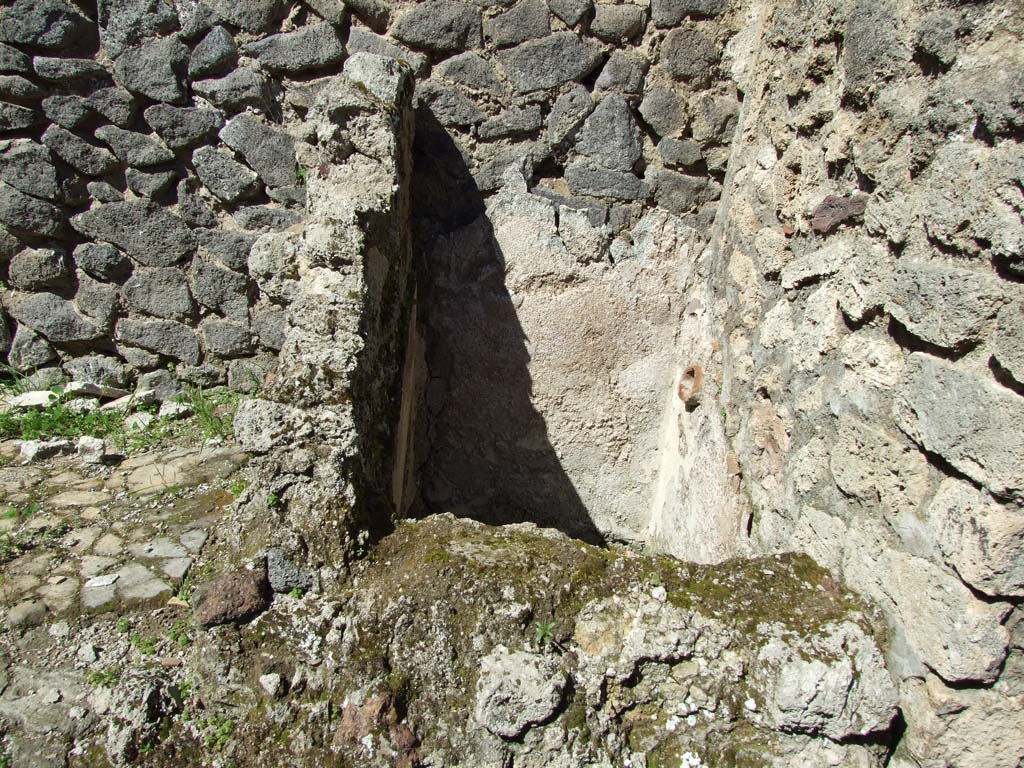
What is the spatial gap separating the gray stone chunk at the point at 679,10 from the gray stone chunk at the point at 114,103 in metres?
2.12

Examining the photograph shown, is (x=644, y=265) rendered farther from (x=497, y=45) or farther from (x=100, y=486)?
(x=100, y=486)

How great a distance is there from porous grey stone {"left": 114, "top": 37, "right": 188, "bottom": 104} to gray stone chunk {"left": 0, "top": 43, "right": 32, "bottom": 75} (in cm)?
33

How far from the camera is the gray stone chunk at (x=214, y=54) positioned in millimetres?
2904

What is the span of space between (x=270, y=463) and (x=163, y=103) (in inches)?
79.0

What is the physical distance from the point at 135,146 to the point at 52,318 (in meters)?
0.88

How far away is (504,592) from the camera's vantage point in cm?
156

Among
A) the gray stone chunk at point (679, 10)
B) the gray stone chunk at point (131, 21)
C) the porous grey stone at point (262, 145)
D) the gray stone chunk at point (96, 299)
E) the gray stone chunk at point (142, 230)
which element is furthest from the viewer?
the gray stone chunk at point (96, 299)

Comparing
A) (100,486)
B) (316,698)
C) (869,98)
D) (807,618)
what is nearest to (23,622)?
(100,486)

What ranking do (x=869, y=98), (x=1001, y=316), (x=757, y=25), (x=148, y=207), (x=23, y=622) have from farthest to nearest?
(x=148, y=207)
(x=757, y=25)
(x=23, y=622)
(x=869, y=98)
(x=1001, y=316)

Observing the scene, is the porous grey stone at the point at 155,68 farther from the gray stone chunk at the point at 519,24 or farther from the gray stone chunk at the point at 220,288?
the gray stone chunk at the point at 519,24

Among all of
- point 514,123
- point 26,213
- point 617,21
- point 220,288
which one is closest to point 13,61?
point 26,213

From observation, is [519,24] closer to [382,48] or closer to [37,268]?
[382,48]

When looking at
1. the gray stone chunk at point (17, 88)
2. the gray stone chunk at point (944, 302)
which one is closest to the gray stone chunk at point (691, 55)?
the gray stone chunk at point (944, 302)

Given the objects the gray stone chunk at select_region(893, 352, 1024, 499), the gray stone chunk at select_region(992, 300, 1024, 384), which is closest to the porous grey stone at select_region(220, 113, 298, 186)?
the gray stone chunk at select_region(893, 352, 1024, 499)
